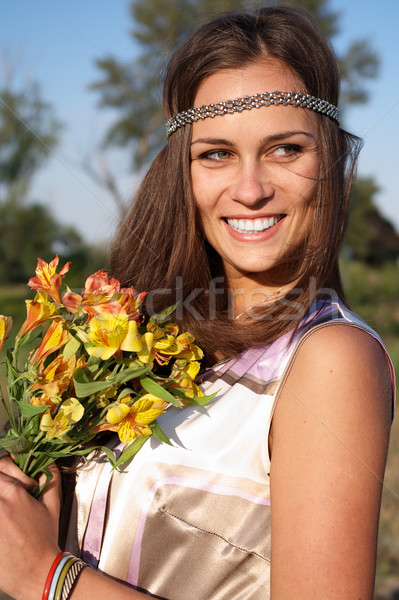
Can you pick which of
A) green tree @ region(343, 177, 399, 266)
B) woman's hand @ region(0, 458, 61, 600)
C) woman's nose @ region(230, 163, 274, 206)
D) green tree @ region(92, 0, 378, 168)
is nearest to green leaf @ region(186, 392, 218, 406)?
woman's hand @ region(0, 458, 61, 600)

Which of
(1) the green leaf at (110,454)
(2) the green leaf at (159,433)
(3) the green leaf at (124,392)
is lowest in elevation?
(1) the green leaf at (110,454)

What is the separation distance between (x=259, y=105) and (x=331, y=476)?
104cm

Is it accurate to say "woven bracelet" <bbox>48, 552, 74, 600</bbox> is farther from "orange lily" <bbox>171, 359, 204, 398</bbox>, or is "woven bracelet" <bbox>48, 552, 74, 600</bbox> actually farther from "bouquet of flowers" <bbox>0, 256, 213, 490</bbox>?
"orange lily" <bbox>171, 359, 204, 398</bbox>

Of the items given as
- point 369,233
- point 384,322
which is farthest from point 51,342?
point 369,233

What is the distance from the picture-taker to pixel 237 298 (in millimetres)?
2029

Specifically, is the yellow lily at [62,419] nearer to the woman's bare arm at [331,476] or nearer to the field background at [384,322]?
the field background at [384,322]

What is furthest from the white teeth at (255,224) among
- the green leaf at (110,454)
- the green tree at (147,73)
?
the green tree at (147,73)

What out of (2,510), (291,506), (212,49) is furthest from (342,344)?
(212,49)

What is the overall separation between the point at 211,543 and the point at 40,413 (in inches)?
21.0

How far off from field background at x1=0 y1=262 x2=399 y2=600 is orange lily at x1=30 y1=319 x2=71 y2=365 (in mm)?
264

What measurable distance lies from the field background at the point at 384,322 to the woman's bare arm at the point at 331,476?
0.82 m

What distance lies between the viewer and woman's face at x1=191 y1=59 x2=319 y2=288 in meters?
1.65

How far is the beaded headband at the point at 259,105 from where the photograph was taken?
1654mm

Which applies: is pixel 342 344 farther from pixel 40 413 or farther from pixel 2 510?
pixel 2 510
